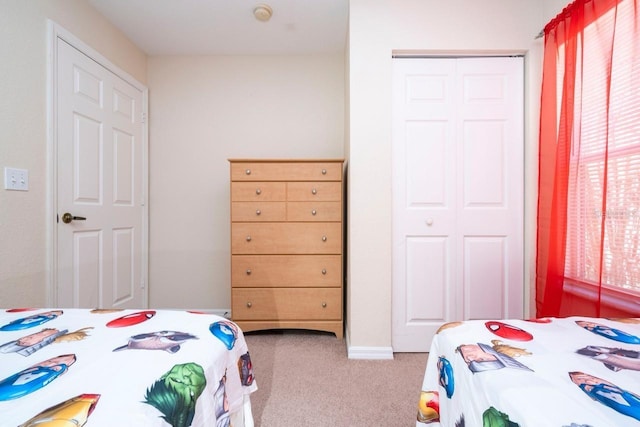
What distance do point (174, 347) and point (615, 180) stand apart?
1934 millimetres

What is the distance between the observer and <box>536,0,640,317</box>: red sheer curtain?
1.33 m

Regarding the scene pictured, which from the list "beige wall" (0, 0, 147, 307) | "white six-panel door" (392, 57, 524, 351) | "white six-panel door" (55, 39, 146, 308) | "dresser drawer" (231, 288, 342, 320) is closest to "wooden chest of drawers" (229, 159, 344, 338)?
"dresser drawer" (231, 288, 342, 320)

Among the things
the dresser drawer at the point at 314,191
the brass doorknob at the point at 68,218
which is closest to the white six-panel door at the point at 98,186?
the brass doorknob at the point at 68,218

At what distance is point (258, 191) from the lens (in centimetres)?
216

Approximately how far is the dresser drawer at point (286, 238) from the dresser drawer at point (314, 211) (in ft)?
0.14

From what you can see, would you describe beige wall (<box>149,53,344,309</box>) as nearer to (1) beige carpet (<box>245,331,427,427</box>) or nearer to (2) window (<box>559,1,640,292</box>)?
(1) beige carpet (<box>245,331,427,427</box>)

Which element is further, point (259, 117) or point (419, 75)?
point (259, 117)

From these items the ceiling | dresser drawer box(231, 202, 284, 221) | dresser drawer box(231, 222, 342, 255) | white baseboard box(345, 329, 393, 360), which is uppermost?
the ceiling

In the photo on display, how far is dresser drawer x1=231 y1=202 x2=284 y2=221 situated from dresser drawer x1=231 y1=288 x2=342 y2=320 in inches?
22.2

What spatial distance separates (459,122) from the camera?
1.96 metres

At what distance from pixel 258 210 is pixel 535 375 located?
6.12 ft

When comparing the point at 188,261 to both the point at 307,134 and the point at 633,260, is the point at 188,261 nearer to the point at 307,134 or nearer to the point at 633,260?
the point at 307,134

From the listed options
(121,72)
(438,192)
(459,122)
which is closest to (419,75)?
(459,122)

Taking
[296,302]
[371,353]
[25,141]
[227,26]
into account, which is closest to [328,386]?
[371,353]
